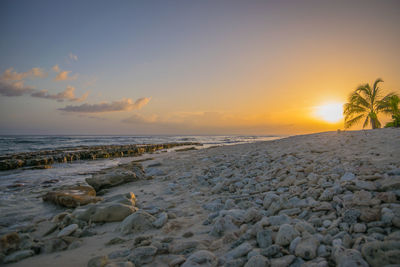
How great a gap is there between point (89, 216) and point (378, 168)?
17.9 ft

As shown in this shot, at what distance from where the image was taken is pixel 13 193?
614cm

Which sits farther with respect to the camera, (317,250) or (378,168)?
(378,168)

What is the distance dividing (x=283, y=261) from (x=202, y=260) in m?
0.78

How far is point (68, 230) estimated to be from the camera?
10.6ft

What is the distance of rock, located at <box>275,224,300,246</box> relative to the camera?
2.12 m

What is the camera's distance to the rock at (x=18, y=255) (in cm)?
250

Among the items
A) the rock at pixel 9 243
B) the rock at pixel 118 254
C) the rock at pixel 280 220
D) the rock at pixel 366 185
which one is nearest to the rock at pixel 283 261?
the rock at pixel 280 220

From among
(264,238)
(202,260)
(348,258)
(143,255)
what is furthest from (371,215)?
(143,255)

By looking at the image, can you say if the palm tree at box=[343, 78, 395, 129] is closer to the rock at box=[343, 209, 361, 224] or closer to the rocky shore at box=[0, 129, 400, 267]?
the rocky shore at box=[0, 129, 400, 267]

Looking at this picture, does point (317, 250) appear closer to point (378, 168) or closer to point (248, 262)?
point (248, 262)

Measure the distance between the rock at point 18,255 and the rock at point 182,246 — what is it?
6.16 feet

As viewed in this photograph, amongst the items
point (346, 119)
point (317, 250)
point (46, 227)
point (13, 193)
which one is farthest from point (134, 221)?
point (346, 119)

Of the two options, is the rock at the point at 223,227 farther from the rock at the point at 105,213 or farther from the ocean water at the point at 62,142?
the ocean water at the point at 62,142

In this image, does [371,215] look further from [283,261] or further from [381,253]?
[283,261]
